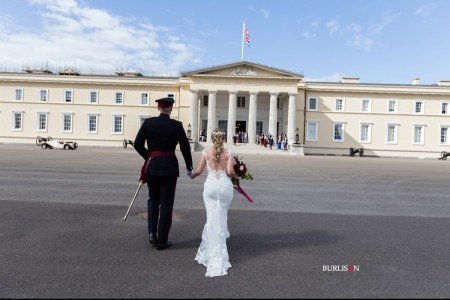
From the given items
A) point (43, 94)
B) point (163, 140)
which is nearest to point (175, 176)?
point (163, 140)

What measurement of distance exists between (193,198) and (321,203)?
3.54m

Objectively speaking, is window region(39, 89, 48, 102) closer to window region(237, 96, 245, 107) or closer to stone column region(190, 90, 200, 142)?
stone column region(190, 90, 200, 142)

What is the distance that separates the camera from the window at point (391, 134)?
2096 inches

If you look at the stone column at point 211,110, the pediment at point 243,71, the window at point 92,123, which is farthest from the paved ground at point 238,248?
the window at point 92,123

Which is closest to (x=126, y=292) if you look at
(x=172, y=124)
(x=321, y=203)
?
(x=172, y=124)

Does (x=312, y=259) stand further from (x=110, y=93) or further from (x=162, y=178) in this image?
(x=110, y=93)

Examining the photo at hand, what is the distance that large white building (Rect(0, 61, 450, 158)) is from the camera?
53000 millimetres

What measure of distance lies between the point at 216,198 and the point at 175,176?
87 cm

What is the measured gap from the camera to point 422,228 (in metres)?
7.09

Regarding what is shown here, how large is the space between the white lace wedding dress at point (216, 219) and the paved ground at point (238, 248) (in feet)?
0.77

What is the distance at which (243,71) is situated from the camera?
49969mm

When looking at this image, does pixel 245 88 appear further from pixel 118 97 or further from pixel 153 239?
pixel 153 239

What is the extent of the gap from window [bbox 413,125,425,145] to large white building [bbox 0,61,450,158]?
0.13 metres

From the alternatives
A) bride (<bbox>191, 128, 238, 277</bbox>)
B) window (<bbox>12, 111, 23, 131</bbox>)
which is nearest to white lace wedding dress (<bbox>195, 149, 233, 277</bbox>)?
bride (<bbox>191, 128, 238, 277</bbox>)
